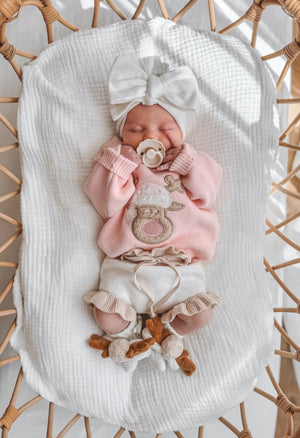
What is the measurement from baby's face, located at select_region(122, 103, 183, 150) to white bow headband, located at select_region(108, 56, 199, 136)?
15 millimetres

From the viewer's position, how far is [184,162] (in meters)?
1.14

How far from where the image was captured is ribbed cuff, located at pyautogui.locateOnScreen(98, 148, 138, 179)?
1.11m

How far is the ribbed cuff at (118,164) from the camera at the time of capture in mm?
1110

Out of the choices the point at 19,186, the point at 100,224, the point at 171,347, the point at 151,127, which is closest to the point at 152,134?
the point at 151,127

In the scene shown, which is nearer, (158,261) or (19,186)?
(158,261)

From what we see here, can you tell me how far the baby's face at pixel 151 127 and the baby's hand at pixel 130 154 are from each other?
0.02 meters

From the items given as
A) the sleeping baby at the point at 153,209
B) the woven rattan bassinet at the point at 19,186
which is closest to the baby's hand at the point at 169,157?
the sleeping baby at the point at 153,209

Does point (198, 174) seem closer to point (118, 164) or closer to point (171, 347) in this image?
point (118, 164)

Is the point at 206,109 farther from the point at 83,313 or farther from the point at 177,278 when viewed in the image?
the point at 83,313

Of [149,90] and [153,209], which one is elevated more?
[149,90]

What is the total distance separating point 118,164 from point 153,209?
14cm

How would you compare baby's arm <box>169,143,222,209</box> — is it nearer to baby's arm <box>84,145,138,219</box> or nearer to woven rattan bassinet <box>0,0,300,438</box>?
baby's arm <box>84,145,138,219</box>

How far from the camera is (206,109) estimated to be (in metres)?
1.28

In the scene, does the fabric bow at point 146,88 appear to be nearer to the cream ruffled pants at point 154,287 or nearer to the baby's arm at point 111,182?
the baby's arm at point 111,182
